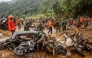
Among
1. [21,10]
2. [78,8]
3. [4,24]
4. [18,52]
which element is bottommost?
[18,52]

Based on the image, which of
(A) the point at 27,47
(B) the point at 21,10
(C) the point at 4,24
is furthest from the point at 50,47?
(B) the point at 21,10

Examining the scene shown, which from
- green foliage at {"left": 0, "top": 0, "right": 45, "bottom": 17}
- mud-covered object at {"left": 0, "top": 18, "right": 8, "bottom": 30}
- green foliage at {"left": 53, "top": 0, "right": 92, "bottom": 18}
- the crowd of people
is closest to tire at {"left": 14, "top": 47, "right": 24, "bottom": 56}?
the crowd of people

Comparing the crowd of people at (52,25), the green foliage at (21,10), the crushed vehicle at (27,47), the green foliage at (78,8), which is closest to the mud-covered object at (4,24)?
the crowd of people at (52,25)

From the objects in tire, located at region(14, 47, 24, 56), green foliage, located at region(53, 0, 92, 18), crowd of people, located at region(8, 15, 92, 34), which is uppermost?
green foliage, located at region(53, 0, 92, 18)

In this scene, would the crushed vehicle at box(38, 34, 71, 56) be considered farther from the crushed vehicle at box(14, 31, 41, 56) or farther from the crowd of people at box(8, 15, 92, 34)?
the crowd of people at box(8, 15, 92, 34)

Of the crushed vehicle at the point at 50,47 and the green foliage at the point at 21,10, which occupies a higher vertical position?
the green foliage at the point at 21,10

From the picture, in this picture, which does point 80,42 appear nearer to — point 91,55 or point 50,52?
point 91,55

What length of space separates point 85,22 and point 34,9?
74.0 meters

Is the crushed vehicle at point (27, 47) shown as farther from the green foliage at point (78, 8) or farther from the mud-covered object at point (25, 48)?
the green foliage at point (78, 8)

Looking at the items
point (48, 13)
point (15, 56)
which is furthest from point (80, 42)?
point (48, 13)

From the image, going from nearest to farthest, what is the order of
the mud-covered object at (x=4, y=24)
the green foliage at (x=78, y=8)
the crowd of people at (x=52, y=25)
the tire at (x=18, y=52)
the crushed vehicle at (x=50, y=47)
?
the tire at (x=18, y=52), the crushed vehicle at (x=50, y=47), the crowd of people at (x=52, y=25), the mud-covered object at (x=4, y=24), the green foliage at (x=78, y=8)

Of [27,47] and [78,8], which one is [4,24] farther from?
[78,8]

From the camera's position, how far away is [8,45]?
11703mm

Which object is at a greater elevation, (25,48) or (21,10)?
(21,10)
